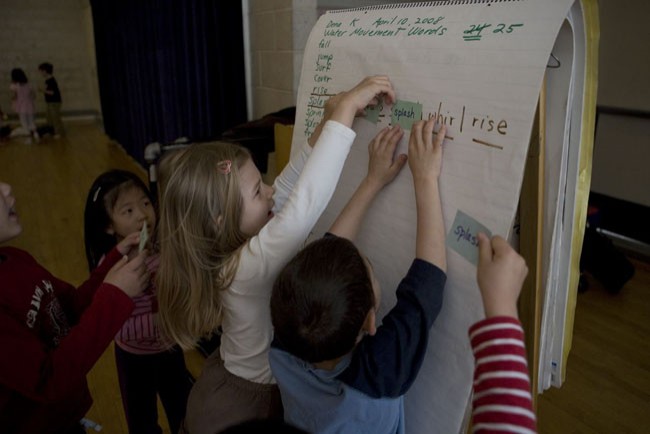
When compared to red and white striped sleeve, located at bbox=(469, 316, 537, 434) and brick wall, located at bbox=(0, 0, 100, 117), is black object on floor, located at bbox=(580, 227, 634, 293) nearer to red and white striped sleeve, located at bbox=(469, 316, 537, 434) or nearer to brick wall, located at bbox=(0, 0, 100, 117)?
red and white striped sleeve, located at bbox=(469, 316, 537, 434)

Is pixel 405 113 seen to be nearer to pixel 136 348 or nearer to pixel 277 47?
pixel 136 348

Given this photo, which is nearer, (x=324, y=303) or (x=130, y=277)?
(x=324, y=303)

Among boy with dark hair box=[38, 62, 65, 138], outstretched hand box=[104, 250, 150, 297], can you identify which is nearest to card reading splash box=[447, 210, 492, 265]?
outstretched hand box=[104, 250, 150, 297]

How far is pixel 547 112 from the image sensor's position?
75 centimetres

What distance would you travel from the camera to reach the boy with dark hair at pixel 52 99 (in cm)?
775

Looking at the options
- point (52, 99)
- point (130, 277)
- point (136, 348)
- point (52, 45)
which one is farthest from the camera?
point (52, 45)

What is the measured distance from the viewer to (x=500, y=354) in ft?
2.14

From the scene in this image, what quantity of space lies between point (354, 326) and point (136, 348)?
3.00 feet

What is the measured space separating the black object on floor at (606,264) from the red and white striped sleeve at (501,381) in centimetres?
262

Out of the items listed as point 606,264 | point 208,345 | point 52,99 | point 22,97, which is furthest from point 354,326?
point 22,97

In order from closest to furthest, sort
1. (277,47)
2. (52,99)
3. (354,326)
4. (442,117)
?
(354,326)
(442,117)
(277,47)
(52,99)

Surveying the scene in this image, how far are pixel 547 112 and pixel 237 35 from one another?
230cm

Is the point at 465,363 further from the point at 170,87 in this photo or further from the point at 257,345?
the point at 170,87

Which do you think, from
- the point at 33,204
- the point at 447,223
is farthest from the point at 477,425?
the point at 33,204
